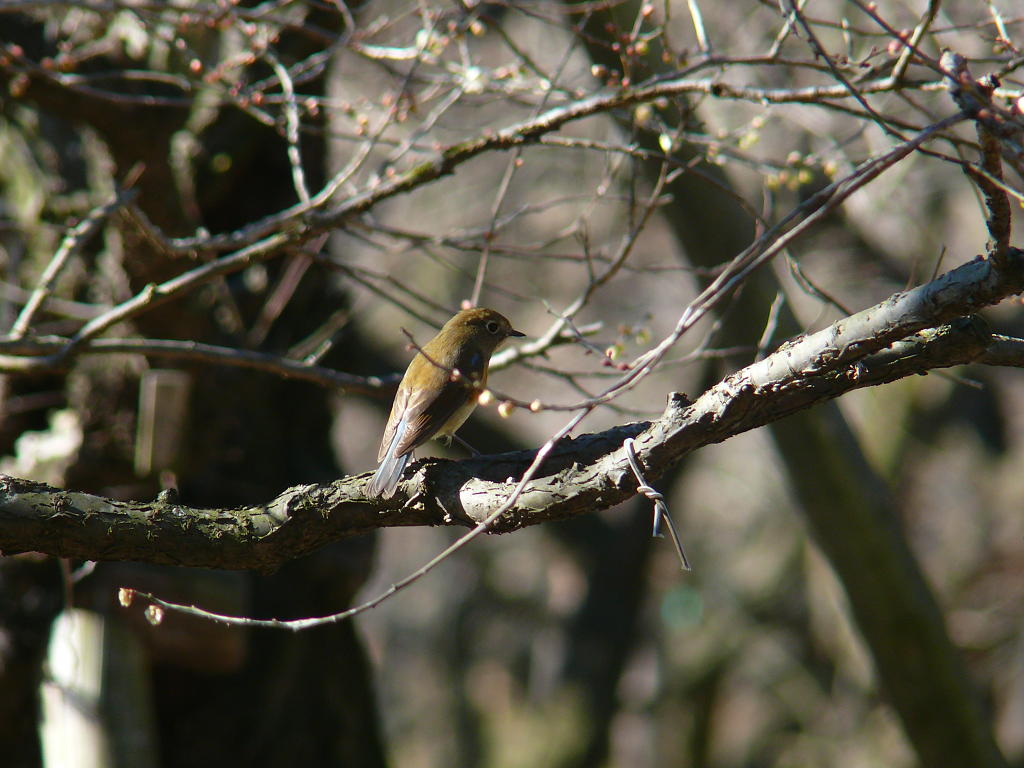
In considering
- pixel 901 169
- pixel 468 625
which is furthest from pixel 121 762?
pixel 468 625

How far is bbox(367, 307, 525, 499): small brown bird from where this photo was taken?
3.42m

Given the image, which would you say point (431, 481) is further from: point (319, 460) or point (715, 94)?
point (319, 460)

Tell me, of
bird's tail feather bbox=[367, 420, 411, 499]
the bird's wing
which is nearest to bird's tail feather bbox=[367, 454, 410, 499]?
bird's tail feather bbox=[367, 420, 411, 499]

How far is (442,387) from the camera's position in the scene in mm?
3740

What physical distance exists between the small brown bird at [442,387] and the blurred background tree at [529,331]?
0.20 meters

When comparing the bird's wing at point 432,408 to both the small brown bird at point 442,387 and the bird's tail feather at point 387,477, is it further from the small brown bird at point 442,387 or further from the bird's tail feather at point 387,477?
the bird's tail feather at point 387,477

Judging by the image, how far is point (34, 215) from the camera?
519cm

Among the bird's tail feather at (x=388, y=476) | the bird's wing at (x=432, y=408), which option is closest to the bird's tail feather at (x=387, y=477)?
the bird's tail feather at (x=388, y=476)

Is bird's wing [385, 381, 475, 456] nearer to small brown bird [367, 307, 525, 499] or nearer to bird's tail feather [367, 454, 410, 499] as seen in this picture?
small brown bird [367, 307, 525, 499]

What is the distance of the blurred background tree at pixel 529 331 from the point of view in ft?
11.9

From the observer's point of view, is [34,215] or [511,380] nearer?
[34,215]

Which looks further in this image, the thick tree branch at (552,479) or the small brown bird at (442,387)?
the small brown bird at (442,387)

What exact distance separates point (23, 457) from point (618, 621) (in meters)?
5.96

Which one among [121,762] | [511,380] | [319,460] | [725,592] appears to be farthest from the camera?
[511,380]
